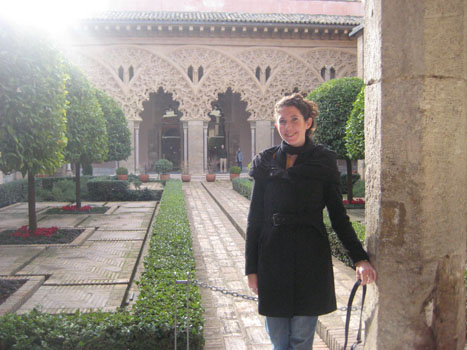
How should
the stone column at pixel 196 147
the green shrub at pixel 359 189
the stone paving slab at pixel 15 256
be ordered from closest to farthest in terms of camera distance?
the stone paving slab at pixel 15 256
the green shrub at pixel 359 189
the stone column at pixel 196 147

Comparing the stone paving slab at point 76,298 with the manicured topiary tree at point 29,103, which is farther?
the manicured topiary tree at point 29,103

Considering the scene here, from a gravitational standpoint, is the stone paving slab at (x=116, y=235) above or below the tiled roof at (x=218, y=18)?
below

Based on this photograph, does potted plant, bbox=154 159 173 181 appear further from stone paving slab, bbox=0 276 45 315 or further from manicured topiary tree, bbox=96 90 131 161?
stone paving slab, bbox=0 276 45 315

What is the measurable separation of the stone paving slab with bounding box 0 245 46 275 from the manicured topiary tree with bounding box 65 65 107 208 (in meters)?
2.18

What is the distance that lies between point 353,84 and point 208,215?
15.4 ft

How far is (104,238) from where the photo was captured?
21.4ft

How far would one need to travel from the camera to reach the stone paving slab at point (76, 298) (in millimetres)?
3611

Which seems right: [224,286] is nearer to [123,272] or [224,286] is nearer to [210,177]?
[123,272]

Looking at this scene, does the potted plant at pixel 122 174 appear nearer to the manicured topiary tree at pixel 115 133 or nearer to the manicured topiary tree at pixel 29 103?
the manicured topiary tree at pixel 115 133

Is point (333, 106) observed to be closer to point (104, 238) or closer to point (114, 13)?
point (104, 238)

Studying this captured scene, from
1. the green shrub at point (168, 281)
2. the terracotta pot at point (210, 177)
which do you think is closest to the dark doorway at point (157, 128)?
the terracotta pot at point (210, 177)

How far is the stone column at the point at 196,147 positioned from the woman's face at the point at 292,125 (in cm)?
1659

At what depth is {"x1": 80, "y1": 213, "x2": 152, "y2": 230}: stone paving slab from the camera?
7574 millimetres

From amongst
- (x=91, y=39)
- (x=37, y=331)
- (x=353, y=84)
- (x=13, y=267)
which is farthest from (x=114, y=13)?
(x=37, y=331)
